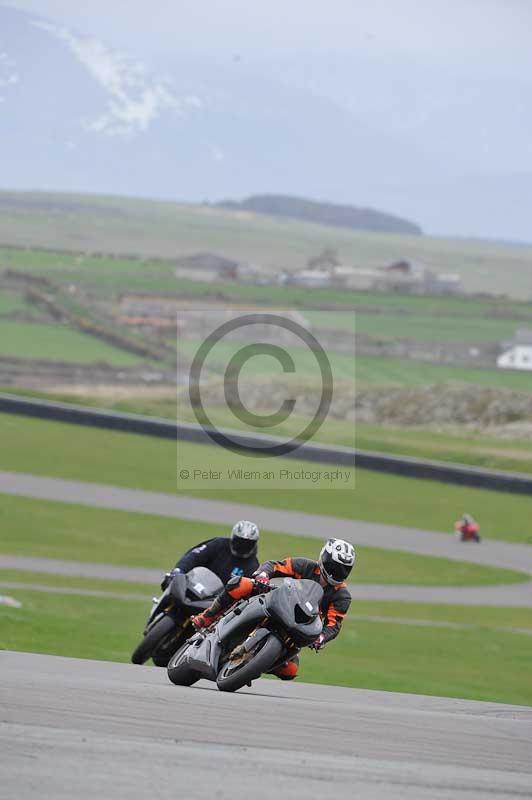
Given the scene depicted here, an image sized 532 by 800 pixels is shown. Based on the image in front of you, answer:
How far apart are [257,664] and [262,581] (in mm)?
839

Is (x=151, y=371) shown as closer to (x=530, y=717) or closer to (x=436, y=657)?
(x=436, y=657)

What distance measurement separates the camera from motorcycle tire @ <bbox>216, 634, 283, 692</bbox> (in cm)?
1020

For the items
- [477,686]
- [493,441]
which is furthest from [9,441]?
[477,686]

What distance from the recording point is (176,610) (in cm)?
1299

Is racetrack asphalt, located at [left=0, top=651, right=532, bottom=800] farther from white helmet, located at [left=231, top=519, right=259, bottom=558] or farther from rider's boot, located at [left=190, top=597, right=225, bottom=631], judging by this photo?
white helmet, located at [left=231, top=519, right=259, bottom=558]

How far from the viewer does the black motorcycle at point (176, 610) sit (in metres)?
12.7

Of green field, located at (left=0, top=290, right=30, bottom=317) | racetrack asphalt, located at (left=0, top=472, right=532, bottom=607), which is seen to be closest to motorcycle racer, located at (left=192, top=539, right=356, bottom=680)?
racetrack asphalt, located at (left=0, top=472, right=532, bottom=607)

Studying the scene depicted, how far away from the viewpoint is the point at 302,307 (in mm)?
130125

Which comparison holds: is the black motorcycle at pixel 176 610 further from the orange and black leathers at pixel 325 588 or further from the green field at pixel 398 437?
the green field at pixel 398 437

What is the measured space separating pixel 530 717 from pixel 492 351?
10639 centimetres

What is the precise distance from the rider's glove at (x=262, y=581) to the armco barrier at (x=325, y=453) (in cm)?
3127

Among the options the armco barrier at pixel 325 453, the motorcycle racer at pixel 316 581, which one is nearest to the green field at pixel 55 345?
the armco barrier at pixel 325 453

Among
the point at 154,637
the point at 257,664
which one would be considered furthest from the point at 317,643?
the point at 154,637

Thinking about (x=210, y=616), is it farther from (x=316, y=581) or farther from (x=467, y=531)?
(x=467, y=531)
